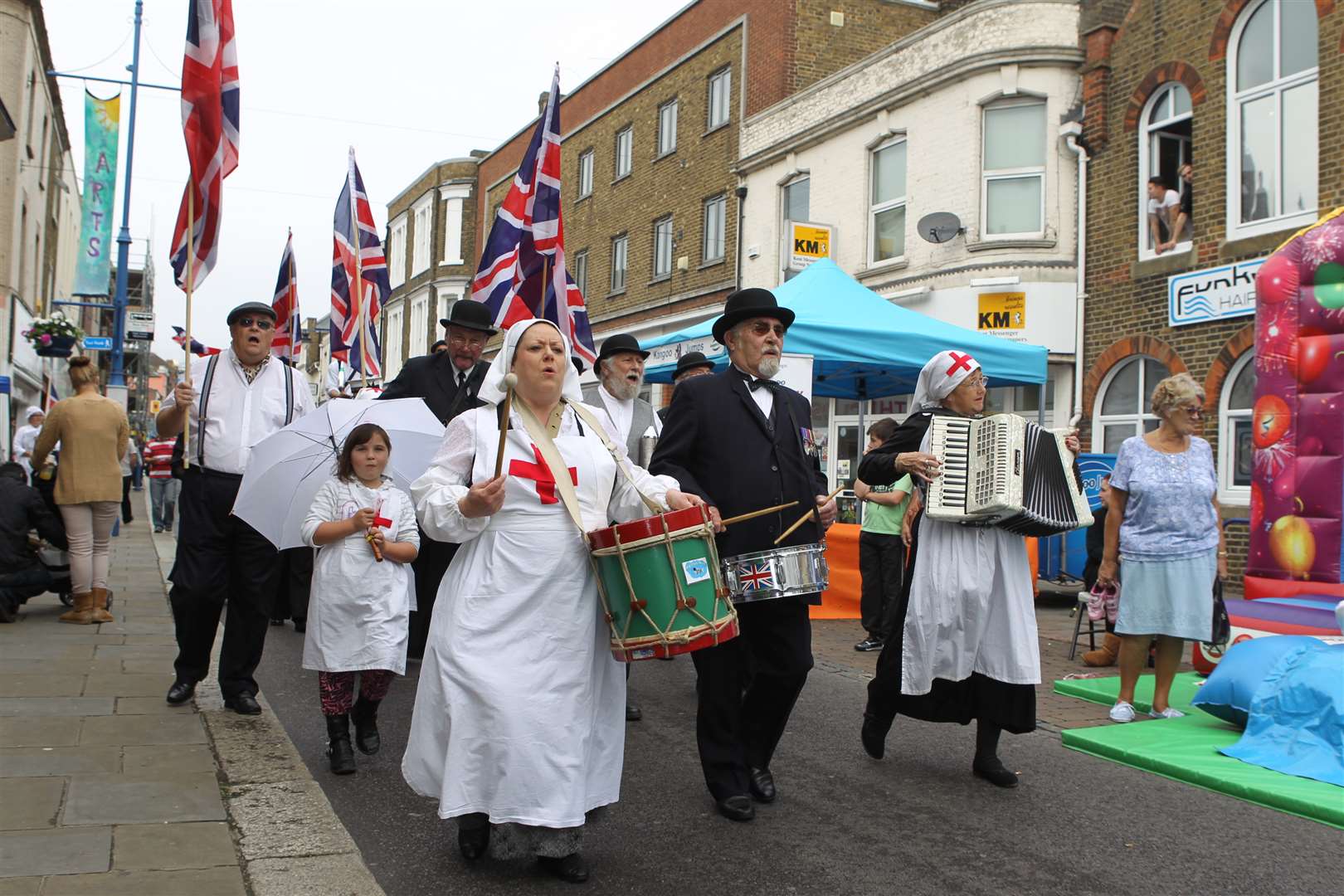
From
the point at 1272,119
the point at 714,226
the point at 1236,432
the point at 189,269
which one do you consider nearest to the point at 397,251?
the point at 714,226

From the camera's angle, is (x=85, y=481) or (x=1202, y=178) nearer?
(x=85, y=481)

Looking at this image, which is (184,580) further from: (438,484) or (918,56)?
(918,56)

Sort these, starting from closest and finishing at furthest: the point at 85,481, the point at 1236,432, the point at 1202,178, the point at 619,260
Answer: the point at 85,481
the point at 1236,432
the point at 1202,178
the point at 619,260

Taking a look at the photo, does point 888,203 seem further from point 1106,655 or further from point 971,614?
point 971,614

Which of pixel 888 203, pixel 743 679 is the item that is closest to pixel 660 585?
pixel 743 679

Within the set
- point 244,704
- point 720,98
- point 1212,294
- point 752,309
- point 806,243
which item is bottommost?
point 244,704

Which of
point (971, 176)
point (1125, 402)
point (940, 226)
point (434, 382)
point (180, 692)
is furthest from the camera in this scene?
point (940, 226)

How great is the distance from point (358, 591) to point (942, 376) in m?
2.87

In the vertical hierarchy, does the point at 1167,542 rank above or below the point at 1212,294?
below

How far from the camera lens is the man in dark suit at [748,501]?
4555mm

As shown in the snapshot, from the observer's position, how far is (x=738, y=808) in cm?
444

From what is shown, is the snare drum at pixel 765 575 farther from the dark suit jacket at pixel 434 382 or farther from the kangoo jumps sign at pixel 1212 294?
the kangoo jumps sign at pixel 1212 294

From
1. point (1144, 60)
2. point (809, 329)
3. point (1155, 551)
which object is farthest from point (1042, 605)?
point (1144, 60)

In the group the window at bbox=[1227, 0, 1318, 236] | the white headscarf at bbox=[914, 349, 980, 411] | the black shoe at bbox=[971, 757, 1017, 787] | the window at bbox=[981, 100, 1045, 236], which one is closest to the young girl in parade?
the white headscarf at bbox=[914, 349, 980, 411]
